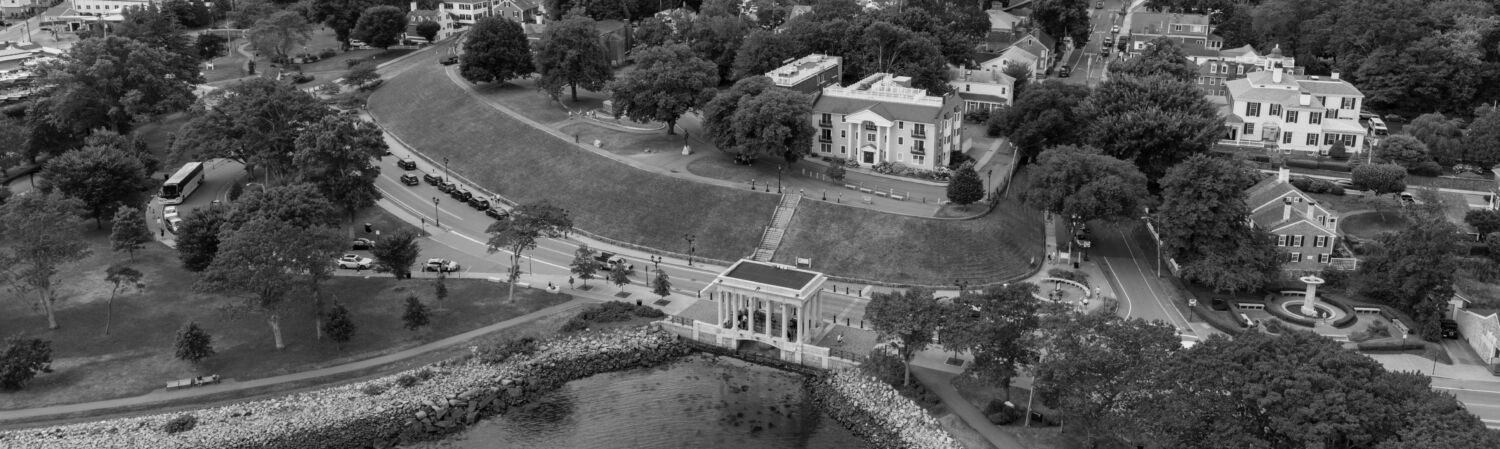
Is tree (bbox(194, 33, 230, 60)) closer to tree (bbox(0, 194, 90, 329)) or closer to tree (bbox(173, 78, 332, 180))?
tree (bbox(173, 78, 332, 180))

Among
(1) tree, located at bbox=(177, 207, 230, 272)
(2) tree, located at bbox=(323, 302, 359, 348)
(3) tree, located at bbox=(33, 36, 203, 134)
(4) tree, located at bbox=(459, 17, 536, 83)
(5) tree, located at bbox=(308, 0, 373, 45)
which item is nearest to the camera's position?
(2) tree, located at bbox=(323, 302, 359, 348)

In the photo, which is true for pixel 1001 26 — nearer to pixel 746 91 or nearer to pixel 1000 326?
pixel 746 91

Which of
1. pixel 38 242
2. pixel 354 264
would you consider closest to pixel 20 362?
pixel 38 242

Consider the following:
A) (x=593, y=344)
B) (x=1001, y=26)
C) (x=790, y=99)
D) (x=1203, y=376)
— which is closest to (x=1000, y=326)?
Result: (x=1203, y=376)

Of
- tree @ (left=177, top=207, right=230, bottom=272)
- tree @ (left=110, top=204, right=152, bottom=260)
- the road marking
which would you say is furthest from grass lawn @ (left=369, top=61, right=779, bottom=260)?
tree @ (left=110, top=204, right=152, bottom=260)

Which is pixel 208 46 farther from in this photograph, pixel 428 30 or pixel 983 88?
pixel 983 88

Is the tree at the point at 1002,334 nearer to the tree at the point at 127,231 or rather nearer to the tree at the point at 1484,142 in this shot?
the tree at the point at 127,231

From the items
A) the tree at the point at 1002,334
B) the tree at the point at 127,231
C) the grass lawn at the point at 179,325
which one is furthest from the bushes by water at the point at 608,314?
the tree at the point at 127,231
